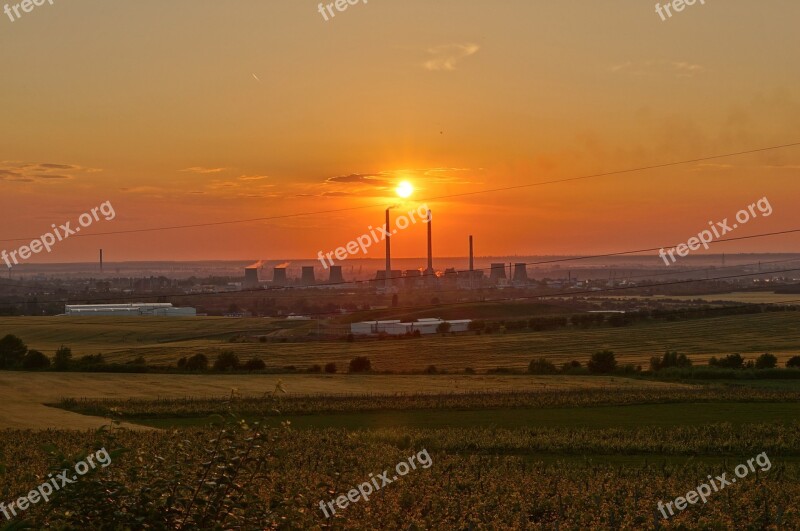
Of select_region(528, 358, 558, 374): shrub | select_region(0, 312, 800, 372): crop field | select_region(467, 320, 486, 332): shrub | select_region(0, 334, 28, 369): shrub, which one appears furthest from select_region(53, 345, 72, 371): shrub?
select_region(467, 320, 486, 332): shrub

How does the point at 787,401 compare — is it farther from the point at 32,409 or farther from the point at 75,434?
the point at 32,409

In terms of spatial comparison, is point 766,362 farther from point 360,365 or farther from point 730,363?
point 360,365

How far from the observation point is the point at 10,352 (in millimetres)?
75250

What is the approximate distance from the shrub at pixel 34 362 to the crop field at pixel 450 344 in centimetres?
811

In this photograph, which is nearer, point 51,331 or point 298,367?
point 298,367

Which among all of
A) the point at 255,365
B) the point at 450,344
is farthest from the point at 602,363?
the point at 255,365

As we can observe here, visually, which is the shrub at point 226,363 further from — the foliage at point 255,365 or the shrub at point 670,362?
the shrub at point 670,362

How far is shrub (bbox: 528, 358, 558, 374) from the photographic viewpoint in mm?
67688

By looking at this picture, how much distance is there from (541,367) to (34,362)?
141 feet

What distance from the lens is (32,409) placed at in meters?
45.7

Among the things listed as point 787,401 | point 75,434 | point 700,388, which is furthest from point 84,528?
point 700,388

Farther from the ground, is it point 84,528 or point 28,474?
point 84,528

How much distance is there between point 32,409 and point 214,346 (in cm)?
5164

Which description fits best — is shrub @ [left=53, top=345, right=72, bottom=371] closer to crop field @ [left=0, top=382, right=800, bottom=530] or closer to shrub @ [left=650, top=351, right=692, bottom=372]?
crop field @ [left=0, top=382, right=800, bottom=530]
